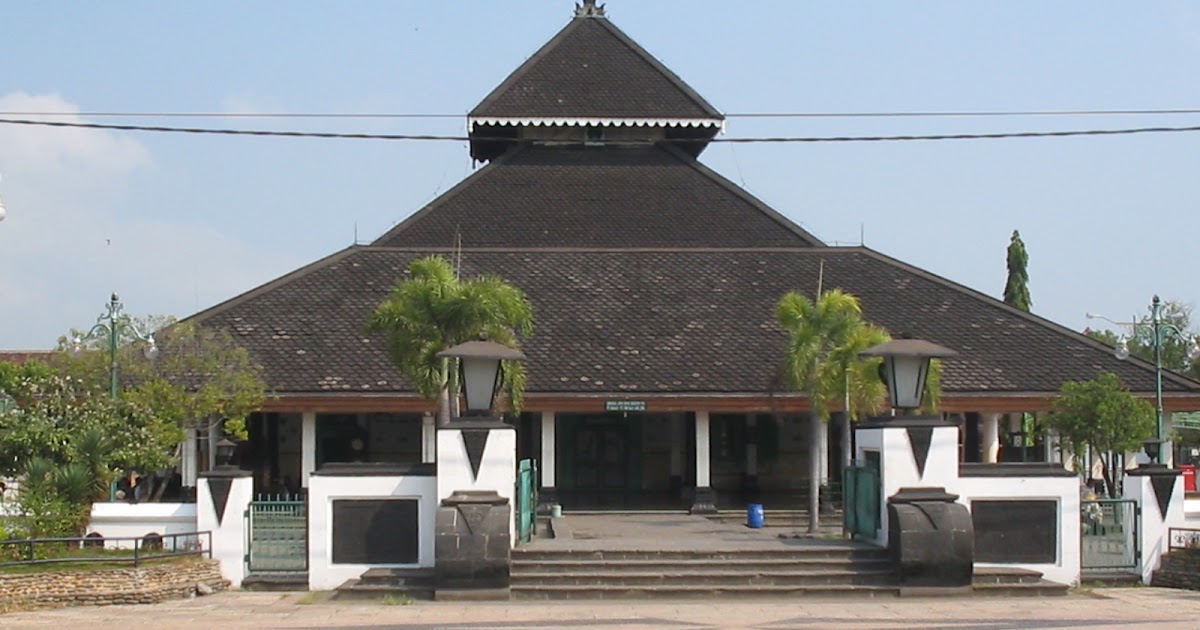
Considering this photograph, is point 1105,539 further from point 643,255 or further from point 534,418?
point 643,255

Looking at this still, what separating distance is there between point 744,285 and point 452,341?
11.3 meters

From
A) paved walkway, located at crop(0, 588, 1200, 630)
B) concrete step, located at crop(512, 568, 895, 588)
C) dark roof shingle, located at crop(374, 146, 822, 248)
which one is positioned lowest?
paved walkway, located at crop(0, 588, 1200, 630)

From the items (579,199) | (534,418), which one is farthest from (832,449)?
(579,199)

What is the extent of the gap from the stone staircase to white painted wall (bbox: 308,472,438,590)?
49.3 inches

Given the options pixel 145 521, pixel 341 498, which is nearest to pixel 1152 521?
pixel 341 498

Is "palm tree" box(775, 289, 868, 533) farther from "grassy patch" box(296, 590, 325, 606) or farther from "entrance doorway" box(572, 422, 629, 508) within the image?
"grassy patch" box(296, 590, 325, 606)

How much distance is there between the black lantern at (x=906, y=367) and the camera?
62.2ft

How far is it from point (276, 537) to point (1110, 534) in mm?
11633

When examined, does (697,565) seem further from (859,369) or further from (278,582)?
(859,369)

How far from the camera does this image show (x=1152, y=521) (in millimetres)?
20094

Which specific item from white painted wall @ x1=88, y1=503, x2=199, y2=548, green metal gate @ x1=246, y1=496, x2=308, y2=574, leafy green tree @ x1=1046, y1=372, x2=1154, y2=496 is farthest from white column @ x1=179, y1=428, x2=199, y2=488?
leafy green tree @ x1=1046, y1=372, x2=1154, y2=496

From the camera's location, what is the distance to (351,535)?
19031 millimetres

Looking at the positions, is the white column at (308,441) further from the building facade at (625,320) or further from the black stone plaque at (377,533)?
the black stone plaque at (377,533)

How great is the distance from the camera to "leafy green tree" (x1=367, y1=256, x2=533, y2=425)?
23438 mm
